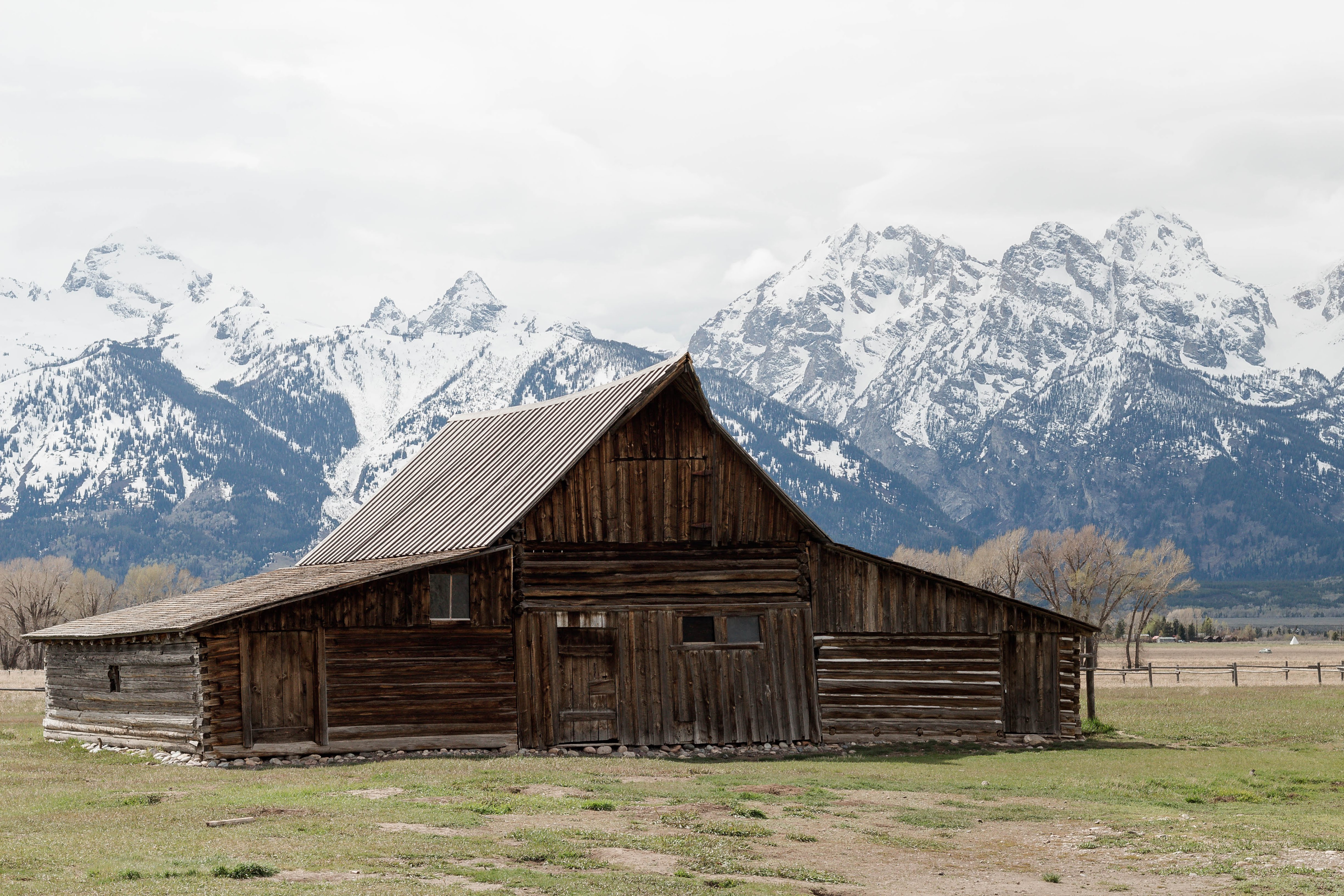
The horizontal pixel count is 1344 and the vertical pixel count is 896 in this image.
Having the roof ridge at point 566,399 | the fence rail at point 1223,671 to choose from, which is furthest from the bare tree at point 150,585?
the roof ridge at point 566,399

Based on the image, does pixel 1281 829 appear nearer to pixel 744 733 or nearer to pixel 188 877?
pixel 188 877

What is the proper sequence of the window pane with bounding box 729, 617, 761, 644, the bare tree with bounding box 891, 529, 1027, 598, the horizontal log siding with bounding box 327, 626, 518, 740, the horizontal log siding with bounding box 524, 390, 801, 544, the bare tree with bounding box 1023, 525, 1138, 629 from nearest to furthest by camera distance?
the horizontal log siding with bounding box 327, 626, 518, 740
the horizontal log siding with bounding box 524, 390, 801, 544
the window pane with bounding box 729, 617, 761, 644
the bare tree with bounding box 1023, 525, 1138, 629
the bare tree with bounding box 891, 529, 1027, 598

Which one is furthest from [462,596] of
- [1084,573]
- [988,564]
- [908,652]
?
[988,564]

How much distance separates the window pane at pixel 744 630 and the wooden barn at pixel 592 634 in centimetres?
5

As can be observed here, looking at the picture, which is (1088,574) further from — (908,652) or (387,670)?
(387,670)

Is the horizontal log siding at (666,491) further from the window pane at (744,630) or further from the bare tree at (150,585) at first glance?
the bare tree at (150,585)

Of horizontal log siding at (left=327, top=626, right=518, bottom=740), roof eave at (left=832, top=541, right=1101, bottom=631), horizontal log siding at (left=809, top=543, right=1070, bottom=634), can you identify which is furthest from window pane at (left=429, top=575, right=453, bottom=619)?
roof eave at (left=832, top=541, right=1101, bottom=631)

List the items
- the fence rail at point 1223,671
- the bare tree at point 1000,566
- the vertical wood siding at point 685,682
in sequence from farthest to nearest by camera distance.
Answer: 1. the bare tree at point 1000,566
2. the fence rail at point 1223,671
3. the vertical wood siding at point 685,682

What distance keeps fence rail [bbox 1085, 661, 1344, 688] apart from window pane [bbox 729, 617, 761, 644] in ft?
69.3

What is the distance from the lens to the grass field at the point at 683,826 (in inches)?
590

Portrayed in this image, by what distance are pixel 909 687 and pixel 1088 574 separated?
64769 mm

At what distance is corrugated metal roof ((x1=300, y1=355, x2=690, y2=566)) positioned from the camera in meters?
32.8

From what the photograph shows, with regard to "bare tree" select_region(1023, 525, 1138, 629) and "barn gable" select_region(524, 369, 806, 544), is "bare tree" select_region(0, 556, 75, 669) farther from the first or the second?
"bare tree" select_region(1023, 525, 1138, 629)

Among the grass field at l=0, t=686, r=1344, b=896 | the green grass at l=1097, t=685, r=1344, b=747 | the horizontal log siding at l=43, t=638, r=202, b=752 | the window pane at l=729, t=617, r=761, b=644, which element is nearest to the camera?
the grass field at l=0, t=686, r=1344, b=896
